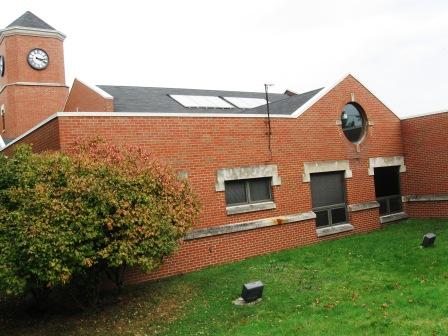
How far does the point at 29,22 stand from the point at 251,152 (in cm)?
2712

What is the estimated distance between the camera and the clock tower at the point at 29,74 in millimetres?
33438

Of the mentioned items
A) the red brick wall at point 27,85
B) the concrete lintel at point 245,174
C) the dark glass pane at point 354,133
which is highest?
the red brick wall at point 27,85

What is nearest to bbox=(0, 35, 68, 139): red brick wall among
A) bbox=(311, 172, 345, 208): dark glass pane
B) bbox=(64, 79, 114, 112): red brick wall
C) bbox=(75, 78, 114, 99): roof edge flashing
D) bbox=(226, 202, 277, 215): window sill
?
bbox=(64, 79, 114, 112): red brick wall

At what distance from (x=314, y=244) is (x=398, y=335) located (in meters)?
8.23

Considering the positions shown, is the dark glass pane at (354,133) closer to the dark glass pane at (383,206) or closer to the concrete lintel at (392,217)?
the dark glass pane at (383,206)

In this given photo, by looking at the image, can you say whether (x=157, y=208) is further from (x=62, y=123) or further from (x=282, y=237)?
(x=282, y=237)

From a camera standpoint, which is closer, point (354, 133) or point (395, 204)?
point (354, 133)

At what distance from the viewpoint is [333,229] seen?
52.6 feet

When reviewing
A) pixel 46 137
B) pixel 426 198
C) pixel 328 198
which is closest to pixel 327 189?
pixel 328 198

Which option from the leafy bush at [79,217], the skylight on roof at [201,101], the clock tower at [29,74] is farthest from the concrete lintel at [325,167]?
the clock tower at [29,74]

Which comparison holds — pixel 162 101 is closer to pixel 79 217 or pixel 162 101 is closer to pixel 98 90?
pixel 98 90

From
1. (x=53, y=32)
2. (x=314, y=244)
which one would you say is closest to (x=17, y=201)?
(x=314, y=244)

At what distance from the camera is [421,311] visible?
775cm

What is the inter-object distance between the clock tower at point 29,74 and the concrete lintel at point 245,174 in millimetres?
23808
